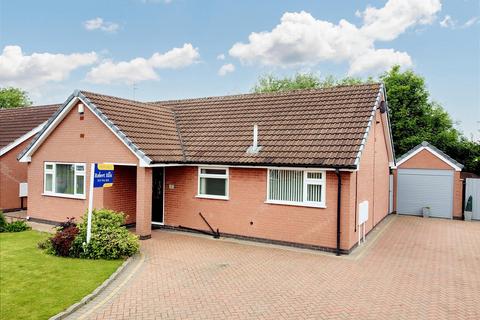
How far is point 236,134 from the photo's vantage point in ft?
52.7

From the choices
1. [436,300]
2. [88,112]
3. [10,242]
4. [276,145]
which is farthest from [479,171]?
[10,242]

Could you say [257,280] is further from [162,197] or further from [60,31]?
[60,31]

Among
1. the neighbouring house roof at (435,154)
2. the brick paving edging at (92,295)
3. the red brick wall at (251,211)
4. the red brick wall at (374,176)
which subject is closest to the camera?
the brick paving edging at (92,295)

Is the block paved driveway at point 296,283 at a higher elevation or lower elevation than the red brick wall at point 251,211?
lower

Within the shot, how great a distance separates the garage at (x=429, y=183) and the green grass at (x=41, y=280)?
1705cm

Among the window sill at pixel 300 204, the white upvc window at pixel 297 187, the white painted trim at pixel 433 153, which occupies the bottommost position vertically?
the window sill at pixel 300 204

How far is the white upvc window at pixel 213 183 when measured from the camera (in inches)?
595

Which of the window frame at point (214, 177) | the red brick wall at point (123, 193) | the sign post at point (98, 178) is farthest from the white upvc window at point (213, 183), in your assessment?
the sign post at point (98, 178)

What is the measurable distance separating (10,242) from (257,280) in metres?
9.22

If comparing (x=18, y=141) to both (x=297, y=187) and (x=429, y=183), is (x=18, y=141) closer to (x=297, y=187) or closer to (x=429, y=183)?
(x=297, y=187)

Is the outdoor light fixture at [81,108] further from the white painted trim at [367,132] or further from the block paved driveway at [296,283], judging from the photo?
the white painted trim at [367,132]

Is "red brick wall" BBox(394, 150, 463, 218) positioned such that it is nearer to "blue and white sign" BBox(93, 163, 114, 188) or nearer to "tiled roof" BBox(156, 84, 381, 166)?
"tiled roof" BBox(156, 84, 381, 166)

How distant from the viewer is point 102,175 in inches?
474

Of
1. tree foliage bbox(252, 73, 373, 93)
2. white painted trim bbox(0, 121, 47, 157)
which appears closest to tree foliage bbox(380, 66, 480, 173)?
tree foliage bbox(252, 73, 373, 93)
